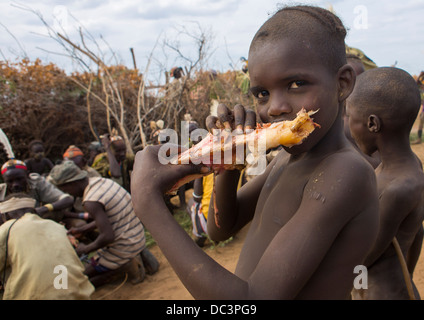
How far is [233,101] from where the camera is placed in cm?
948

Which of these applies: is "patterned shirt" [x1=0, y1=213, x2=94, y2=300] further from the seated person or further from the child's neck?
the seated person

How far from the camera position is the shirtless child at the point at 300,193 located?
903 millimetres

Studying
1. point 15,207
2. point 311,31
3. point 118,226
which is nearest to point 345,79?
point 311,31

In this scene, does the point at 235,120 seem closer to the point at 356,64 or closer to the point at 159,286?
the point at 356,64

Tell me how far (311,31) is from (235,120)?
37cm

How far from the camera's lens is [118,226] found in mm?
4246

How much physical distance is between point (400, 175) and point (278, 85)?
112 cm

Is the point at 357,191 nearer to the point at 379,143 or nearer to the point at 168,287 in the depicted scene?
the point at 379,143

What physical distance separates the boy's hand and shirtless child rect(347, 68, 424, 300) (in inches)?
37.8

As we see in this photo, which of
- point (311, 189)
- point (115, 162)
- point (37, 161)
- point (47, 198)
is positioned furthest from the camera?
point (37, 161)

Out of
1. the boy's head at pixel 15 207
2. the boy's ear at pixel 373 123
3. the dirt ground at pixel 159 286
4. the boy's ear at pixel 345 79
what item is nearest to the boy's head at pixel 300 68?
the boy's ear at pixel 345 79

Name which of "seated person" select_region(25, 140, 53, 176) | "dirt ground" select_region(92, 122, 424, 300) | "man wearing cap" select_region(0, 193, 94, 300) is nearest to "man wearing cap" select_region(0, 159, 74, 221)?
"dirt ground" select_region(92, 122, 424, 300)

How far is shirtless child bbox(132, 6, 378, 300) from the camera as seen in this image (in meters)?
0.90
